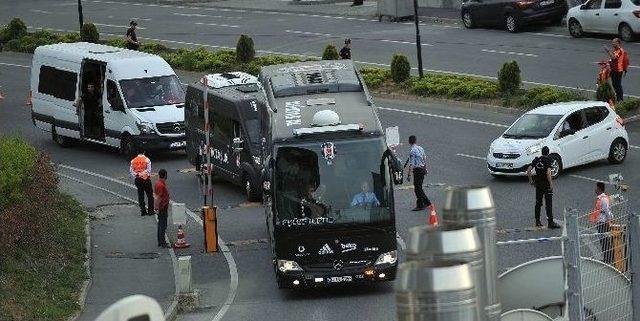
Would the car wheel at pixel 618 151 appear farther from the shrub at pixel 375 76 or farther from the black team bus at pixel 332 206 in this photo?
the shrub at pixel 375 76

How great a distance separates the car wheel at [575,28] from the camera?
49.3 metres

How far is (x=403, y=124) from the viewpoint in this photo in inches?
1563

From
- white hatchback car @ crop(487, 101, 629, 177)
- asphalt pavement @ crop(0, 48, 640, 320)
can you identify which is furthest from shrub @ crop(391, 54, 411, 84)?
white hatchback car @ crop(487, 101, 629, 177)

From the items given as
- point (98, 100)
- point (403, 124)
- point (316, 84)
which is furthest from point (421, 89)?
point (316, 84)

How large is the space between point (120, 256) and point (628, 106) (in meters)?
15.7

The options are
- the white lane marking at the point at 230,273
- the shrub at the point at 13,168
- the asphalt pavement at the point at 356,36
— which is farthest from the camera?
the asphalt pavement at the point at 356,36

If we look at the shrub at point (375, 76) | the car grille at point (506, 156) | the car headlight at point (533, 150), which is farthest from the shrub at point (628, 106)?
the shrub at point (375, 76)

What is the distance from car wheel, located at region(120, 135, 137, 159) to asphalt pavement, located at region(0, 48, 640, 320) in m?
0.25

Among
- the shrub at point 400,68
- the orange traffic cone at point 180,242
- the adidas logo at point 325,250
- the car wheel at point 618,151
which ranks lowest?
the orange traffic cone at point 180,242

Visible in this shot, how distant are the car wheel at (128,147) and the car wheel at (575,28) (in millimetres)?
17414

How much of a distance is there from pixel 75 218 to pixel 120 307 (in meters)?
22.7

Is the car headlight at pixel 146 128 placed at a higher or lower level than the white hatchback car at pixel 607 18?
lower

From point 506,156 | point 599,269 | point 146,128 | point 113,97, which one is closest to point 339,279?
point 506,156

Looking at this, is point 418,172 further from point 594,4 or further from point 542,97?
point 594,4
